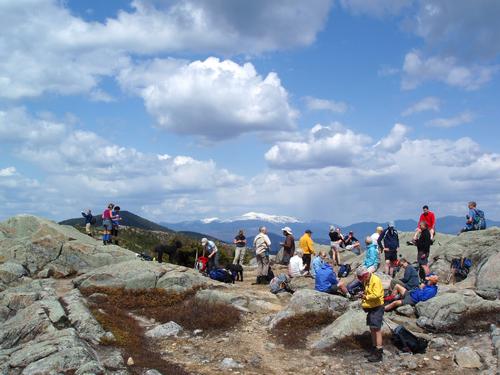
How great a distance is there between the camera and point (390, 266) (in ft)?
78.3

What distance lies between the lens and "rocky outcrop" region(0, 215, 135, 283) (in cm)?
2723

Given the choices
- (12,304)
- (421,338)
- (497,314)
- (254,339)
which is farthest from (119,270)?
(497,314)

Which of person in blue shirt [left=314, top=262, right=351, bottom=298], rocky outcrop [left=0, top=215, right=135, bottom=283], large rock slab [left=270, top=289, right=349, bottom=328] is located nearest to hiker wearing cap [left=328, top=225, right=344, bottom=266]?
person in blue shirt [left=314, top=262, right=351, bottom=298]

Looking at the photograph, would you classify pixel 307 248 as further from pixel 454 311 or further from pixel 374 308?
pixel 374 308

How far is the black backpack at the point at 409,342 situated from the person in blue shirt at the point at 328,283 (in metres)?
5.70

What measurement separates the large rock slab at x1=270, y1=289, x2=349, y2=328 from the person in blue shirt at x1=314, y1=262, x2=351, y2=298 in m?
1.26

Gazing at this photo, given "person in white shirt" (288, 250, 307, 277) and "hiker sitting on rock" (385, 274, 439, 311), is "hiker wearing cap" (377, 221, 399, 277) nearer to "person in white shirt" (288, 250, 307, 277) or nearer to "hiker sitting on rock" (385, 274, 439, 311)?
"person in white shirt" (288, 250, 307, 277)

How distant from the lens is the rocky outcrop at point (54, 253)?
27.2m

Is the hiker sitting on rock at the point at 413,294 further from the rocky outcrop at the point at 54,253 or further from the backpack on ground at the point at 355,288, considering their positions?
the rocky outcrop at the point at 54,253

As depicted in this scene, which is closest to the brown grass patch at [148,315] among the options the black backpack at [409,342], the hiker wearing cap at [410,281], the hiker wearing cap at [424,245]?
the black backpack at [409,342]

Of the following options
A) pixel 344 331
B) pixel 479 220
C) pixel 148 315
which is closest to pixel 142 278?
pixel 148 315

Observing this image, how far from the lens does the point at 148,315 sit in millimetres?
19844

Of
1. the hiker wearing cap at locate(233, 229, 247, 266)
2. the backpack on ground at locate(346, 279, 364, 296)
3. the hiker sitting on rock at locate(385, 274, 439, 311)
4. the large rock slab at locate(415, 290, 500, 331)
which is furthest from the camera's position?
the hiker wearing cap at locate(233, 229, 247, 266)

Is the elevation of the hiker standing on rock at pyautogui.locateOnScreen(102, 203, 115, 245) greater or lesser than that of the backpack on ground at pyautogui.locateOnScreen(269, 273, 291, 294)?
greater
